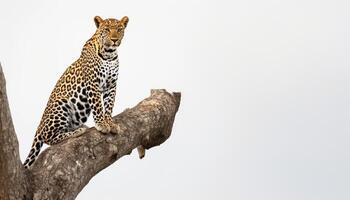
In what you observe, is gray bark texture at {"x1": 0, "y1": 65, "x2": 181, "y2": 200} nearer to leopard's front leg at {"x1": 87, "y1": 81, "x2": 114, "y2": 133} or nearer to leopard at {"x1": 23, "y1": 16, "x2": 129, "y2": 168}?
leopard's front leg at {"x1": 87, "y1": 81, "x2": 114, "y2": 133}

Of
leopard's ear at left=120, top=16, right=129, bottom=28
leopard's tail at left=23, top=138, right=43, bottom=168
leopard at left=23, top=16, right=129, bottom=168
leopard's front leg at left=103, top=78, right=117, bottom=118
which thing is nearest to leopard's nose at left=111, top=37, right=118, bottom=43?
leopard at left=23, top=16, right=129, bottom=168

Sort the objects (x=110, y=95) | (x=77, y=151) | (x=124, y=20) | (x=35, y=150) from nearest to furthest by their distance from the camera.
Result: (x=77, y=151) < (x=35, y=150) < (x=124, y=20) < (x=110, y=95)

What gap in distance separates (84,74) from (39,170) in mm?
1896

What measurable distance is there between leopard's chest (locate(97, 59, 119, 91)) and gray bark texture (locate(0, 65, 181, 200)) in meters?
0.44

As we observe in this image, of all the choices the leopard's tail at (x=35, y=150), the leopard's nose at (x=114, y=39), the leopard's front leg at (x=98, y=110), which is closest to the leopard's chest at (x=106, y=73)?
the leopard's front leg at (x=98, y=110)

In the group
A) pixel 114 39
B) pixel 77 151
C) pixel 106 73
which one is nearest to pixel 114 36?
pixel 114 39

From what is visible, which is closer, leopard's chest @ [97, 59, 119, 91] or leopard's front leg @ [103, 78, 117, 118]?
leopard's chest @ [97, 59, 119, 91]

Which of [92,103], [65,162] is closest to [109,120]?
[92,103]

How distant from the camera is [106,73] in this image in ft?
28.8

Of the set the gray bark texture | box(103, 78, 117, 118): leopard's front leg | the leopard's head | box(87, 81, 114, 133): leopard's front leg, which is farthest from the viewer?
box(103, 78, 117, 118): leopard's front leg

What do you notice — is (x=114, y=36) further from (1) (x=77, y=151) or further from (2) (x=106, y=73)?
(1) (x=77, y=151)

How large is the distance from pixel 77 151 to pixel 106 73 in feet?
4.54

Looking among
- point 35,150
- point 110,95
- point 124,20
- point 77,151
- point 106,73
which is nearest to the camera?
point 77,151

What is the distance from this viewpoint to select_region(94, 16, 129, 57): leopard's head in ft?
28.2
